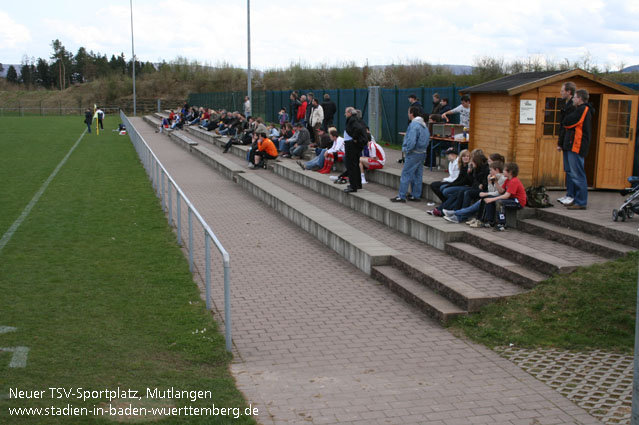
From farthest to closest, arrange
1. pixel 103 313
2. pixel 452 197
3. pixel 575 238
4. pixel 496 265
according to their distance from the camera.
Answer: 1. pixel 452 197
2. pixel 575 238
3. pixel 496 265
4. pixel 103 313

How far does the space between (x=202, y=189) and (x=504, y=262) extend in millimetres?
11982

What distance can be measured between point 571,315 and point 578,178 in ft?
12.5

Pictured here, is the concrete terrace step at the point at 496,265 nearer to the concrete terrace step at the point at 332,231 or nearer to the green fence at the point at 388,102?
the concrete terrace step at the point at 332,231

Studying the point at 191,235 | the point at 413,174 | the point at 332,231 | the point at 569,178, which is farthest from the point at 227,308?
the point at 413,174

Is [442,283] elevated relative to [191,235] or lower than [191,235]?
lower

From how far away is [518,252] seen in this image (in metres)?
8.40

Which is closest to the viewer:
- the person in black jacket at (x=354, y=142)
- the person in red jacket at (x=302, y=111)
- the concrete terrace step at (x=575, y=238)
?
the concrete terrace step at (x=575, y=238)

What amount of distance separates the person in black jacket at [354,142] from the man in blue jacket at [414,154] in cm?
112

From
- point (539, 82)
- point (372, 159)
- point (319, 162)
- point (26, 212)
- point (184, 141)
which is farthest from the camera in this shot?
point (184, 141)

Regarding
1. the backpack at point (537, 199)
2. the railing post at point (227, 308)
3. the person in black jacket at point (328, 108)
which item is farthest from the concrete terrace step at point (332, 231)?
the person in black jacket at point (328, 108)

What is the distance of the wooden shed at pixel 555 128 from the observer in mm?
11703

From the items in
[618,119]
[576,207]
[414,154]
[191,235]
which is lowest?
[191,235]

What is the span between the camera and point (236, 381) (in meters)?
5.69

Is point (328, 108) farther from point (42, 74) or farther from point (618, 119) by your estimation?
point (42, 74)
